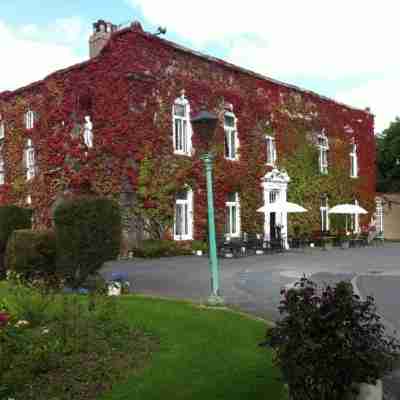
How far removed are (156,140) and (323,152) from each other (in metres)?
14.9

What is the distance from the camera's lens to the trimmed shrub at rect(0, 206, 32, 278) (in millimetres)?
14102

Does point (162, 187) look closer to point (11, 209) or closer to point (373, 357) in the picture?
point (11, 209)

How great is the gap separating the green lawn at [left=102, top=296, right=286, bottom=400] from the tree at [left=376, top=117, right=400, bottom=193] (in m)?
43.4

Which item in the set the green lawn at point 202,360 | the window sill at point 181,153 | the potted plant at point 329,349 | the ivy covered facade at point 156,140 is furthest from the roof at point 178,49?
the potted plant at point 329,349

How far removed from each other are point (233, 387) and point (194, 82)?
20838 millimetres

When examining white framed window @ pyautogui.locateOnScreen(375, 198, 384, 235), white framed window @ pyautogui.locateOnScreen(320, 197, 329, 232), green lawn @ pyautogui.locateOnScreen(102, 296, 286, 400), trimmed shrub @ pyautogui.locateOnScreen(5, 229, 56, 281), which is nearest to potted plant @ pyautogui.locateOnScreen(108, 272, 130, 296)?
trimmed shrub @ pyautogui.locateOnScreen(5, 229, 56, 281)

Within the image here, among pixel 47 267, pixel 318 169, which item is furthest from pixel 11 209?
pixel 318 169

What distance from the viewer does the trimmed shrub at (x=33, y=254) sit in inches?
482

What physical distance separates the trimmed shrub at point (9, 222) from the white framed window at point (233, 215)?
13.3 m

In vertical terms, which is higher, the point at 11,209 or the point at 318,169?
the point at 318,169

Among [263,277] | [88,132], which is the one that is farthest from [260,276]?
[88,132]

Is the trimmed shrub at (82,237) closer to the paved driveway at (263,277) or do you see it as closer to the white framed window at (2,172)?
the paved driveway at (263,277)

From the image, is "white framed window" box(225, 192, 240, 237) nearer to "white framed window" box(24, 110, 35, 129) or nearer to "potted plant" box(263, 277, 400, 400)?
"white framed window" box(24, 110, 35, 129)

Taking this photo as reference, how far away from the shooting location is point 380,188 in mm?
49750
